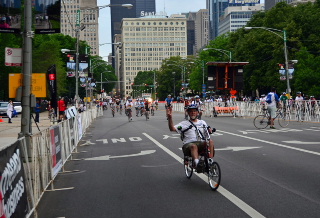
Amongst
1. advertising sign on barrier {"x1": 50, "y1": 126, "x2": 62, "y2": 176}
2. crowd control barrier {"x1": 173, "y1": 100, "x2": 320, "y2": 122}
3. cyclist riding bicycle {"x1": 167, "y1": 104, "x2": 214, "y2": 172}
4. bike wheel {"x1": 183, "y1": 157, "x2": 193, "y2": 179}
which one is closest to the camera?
cyclist riding bicycle {"x1": 167, "y1": 104, "x2": 214, "y2": 172}

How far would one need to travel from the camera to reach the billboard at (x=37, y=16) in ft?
41.5

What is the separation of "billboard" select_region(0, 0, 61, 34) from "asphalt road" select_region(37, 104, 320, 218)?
351 centimetres

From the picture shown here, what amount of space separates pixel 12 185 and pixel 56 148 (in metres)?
5.11

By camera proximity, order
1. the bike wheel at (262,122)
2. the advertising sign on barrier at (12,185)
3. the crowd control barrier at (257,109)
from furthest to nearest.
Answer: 1. the crowd control barrier at (257,109)
2. the bike wheel at (262,122)
3. the advertising sign on barrier at (12,185)

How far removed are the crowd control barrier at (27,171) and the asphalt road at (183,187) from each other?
1.06 ft

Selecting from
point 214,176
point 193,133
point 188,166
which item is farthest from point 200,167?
point 188,166

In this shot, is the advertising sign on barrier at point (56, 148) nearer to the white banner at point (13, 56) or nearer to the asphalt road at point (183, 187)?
the asphalt road at point (183, 187)

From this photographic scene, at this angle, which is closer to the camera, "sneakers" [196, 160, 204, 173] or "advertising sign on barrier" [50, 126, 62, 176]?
"sneakers" [196, 160, 204, 173]

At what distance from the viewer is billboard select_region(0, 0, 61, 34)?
41.5ft

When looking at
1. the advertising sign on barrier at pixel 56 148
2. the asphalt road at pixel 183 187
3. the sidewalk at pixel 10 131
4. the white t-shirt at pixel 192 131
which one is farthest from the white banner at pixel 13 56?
the white t-shirt at pixel 192 131

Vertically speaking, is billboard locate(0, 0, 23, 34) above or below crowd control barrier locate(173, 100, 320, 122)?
above

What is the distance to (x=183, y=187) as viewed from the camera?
355 inches

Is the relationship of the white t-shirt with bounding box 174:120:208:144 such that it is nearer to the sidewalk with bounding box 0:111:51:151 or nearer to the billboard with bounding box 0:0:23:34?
the sidewalk with bounding box 0:111:51:151

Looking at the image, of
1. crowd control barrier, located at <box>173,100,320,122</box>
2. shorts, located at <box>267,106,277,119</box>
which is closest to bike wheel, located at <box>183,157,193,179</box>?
shorts, located at <box>267,106,277,119</box>
